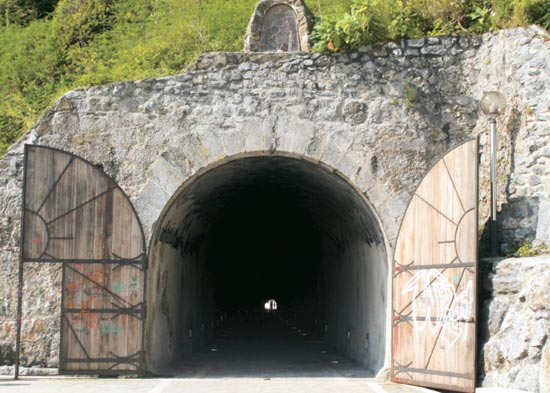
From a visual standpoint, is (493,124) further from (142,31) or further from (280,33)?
(142,31)

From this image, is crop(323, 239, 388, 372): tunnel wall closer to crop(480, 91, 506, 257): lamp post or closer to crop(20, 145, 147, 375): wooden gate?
crop(480, 91, 506, 257): lamp post

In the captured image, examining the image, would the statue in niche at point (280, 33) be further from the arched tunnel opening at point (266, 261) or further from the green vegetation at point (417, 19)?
the arched tunnel opening at point (266, 261)

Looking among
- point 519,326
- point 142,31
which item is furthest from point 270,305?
point 519,326

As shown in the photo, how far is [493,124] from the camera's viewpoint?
35.9ft

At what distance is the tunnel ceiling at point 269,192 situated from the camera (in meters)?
12.5

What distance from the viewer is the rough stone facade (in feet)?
38.5

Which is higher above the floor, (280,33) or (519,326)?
(280,33)

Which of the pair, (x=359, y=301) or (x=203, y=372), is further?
(x=359, y=301)

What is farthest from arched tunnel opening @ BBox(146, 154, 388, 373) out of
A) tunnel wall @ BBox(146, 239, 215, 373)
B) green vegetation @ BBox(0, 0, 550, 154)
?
green vegetation @ BBox(0, 0, 550, 154)

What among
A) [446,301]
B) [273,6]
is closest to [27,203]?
[273,6]

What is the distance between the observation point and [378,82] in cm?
1200

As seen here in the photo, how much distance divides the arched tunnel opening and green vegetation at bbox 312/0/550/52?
1.93m

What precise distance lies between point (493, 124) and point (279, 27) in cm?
387

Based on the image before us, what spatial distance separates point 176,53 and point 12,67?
4.17 meters
